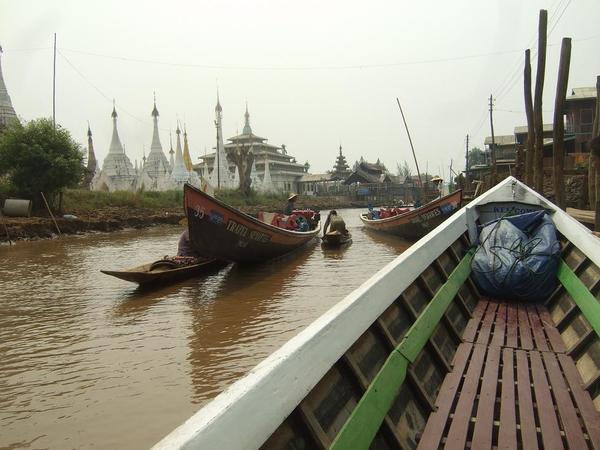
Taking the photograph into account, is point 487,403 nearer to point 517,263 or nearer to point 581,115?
point 517,263

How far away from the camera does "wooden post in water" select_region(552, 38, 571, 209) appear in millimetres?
9211

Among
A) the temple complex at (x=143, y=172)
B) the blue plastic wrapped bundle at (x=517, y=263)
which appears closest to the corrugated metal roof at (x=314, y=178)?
the temple complex at (x=143, y=172)

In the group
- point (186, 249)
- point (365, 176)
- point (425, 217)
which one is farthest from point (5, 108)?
point (365, 176)

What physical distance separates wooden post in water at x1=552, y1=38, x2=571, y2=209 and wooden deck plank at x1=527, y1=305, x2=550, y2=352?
636cm

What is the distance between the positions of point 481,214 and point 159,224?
22.3m

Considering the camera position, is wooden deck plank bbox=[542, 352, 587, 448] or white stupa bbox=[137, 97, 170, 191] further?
white stupa bbox=[137, 97, 170, 191]

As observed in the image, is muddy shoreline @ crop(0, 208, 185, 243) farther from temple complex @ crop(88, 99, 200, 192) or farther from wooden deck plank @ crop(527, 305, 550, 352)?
wooden deck plank @ crop(527, 305, 550, 352)

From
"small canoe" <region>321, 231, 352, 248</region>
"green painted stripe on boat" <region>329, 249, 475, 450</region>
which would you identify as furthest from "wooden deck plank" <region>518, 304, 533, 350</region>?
"small canoe" <region>321, 231, 352, 248</region>

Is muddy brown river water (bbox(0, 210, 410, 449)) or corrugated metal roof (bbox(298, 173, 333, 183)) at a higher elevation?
corrugated metal roof (bbox(298, 173, 333, 183))

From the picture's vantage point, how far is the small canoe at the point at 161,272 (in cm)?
725

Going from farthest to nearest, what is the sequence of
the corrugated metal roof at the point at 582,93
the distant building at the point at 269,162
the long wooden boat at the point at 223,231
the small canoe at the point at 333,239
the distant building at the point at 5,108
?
the distant building at the point at 269,162 → the distant building at the point at 5,108 → the corrugated metal roof at the point at 582,93 → the small canoe at the point at 333,239 → the long wooden boat at the point at 223,231

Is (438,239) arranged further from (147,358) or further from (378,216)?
(378,216)

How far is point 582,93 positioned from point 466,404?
2515cm

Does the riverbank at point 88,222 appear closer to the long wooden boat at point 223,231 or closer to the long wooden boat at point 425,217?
the long wooden boat at point 425,217
